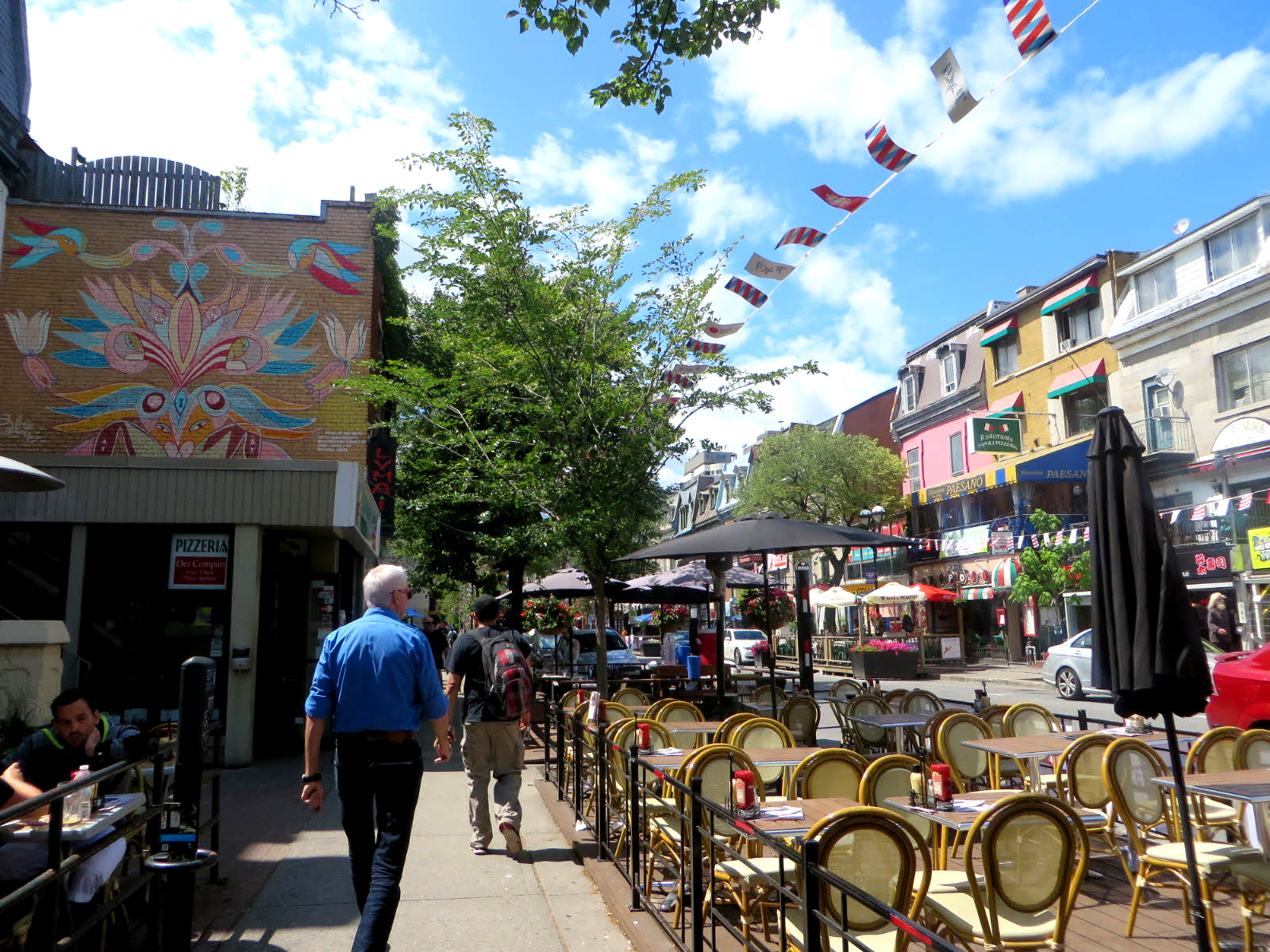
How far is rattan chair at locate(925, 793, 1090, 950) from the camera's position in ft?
12.0

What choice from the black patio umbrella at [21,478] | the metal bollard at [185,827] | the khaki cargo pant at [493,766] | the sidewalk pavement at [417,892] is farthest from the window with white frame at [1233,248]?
the metal bollard at [185,827]

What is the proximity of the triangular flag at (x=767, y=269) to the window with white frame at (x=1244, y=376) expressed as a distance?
20212mm

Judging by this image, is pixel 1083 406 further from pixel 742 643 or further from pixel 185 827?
pixel 185 827

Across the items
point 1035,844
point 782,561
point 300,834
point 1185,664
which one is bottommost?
point 300,834

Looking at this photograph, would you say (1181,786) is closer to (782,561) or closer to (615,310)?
(615,310)

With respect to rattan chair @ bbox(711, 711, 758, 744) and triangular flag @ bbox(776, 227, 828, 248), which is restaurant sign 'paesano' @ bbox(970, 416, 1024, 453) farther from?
rattan chair @ bbox(711, 711, 758, 744)

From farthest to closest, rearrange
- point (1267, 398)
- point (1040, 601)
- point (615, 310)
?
1. point (1040, 601)
2. point (1267, 398)
3. point (615, 310)

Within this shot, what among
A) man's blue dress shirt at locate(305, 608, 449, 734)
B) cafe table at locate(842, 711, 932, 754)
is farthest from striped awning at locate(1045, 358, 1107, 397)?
man's blue dress shirt at locate(305, 608, 449, 734)

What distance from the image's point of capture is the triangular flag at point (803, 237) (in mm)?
8719

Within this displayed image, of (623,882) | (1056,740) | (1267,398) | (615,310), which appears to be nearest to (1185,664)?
(1056,740)

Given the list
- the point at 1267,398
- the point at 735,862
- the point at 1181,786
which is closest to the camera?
the point at 1181,786

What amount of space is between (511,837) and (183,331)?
8.89m

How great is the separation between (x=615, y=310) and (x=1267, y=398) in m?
20.6

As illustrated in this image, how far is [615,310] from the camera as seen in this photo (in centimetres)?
1105
